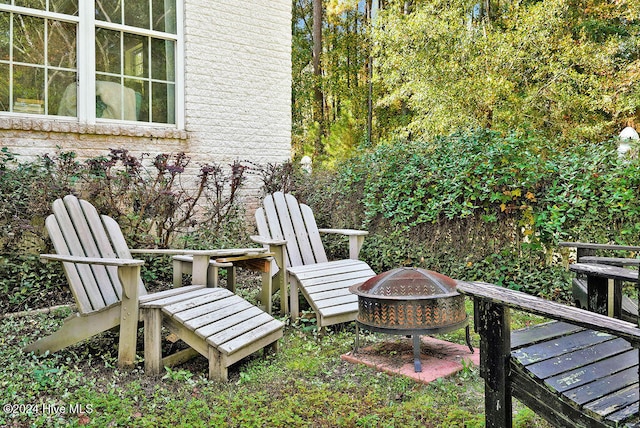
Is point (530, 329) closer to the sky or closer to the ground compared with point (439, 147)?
closer to the ground

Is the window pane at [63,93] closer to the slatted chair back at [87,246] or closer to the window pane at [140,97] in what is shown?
the window pane at [140,97]

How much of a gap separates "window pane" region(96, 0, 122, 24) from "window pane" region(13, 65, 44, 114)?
94cm

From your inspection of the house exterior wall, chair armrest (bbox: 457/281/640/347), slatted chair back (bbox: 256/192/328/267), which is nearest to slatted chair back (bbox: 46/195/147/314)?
slatted chair back (bbox: 256/192/328/267)

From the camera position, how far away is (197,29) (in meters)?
6.21

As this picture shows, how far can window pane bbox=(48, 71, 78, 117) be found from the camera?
5.34 meters

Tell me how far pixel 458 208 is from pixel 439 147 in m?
0.77

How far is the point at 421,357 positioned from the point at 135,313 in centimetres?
182

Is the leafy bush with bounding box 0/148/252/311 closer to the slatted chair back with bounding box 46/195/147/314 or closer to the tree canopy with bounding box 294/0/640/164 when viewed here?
the slatted chair back with bounding box 46/195/147/314

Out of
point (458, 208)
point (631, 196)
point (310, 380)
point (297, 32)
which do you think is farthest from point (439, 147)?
point (297, 32)

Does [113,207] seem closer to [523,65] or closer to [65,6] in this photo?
[65,6]

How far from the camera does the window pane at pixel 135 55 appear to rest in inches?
229

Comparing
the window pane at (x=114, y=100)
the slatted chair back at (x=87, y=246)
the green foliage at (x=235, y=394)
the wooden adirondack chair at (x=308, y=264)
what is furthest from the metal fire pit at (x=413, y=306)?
the window pane at (x=114, y=100)

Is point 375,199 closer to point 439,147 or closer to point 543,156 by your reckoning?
point 439,147

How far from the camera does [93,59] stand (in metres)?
5.53
